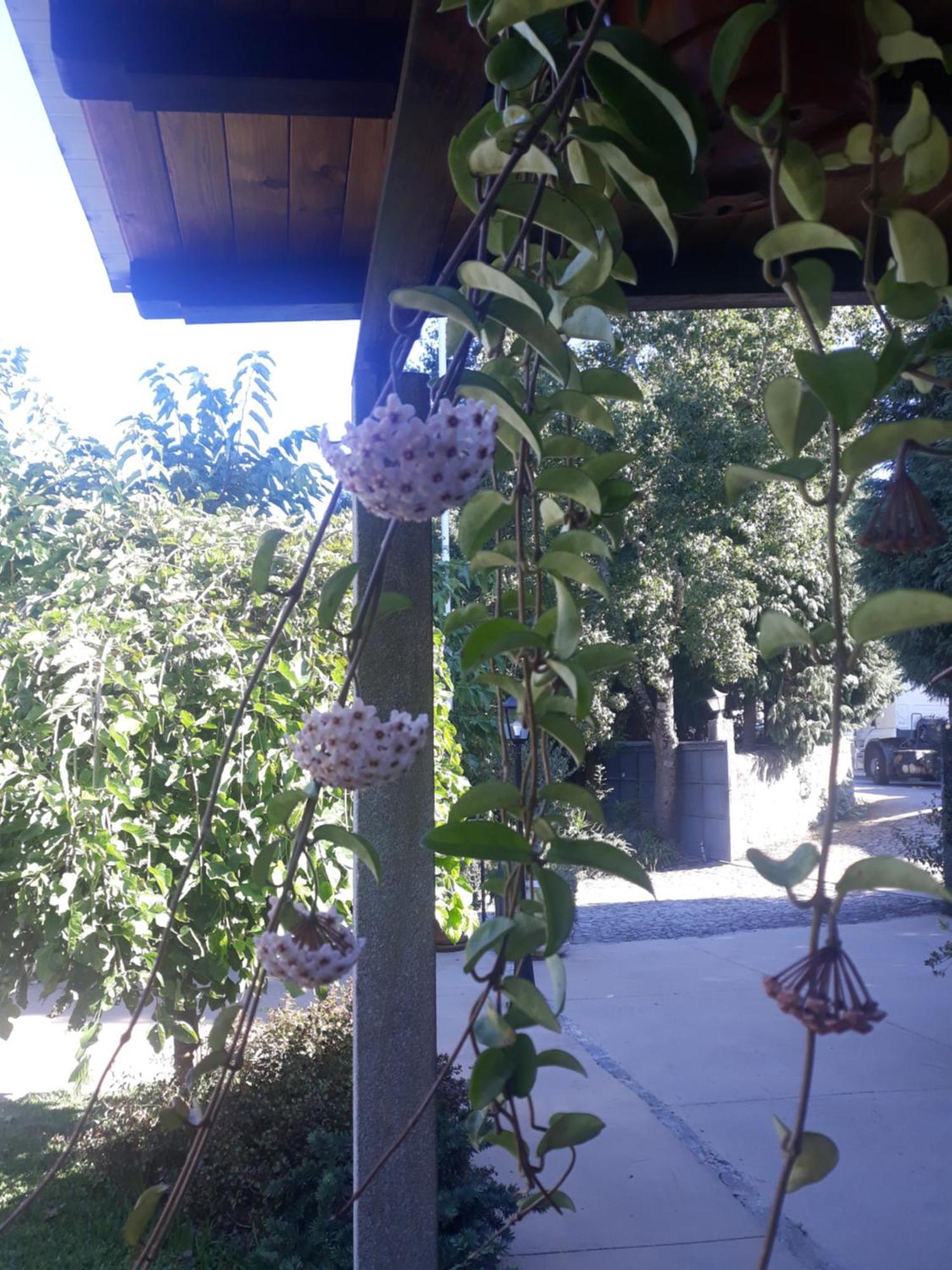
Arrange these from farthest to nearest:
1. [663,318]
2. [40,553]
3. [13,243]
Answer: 1. [663,318]
2. [13,243]
3. [40,553]

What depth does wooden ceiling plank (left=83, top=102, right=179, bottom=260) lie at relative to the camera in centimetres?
120

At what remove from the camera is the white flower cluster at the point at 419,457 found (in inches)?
19.1

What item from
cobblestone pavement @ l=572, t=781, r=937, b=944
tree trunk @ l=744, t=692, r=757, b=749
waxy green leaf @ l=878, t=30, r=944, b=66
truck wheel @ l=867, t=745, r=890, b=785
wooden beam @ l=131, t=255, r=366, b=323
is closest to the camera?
waxy green leaf @ l=878, t=30, r=944, b=66

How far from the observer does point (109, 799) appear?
2186 mm

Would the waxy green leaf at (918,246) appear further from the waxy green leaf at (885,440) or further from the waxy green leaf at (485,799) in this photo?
the waxy green leaf at (485,799)

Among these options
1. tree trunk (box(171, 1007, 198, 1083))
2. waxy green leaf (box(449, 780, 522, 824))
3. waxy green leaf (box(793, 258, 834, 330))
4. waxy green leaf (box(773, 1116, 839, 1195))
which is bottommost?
tree trunk (box(171, 1007, 198, 1083))

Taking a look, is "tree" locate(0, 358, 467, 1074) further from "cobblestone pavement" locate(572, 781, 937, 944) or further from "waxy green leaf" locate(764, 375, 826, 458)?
"cobblestone pavement" locate(572, 781, 937, 944)

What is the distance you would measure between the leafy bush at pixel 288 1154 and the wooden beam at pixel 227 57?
1732 millimetres

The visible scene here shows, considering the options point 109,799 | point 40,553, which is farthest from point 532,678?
point 40,553

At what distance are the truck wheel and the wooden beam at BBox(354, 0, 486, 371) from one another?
1516 centimetres

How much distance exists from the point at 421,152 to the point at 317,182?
1.39 ft

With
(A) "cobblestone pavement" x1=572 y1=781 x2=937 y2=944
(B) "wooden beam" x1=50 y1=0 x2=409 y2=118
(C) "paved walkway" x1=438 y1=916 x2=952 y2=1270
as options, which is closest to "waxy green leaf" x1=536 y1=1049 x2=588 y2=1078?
(B) "wooden beam" x1=50 y1=0 x2=409 y2=118

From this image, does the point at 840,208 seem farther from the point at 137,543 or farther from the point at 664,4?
the point at 137,543

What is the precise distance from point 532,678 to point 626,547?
29.5ft
